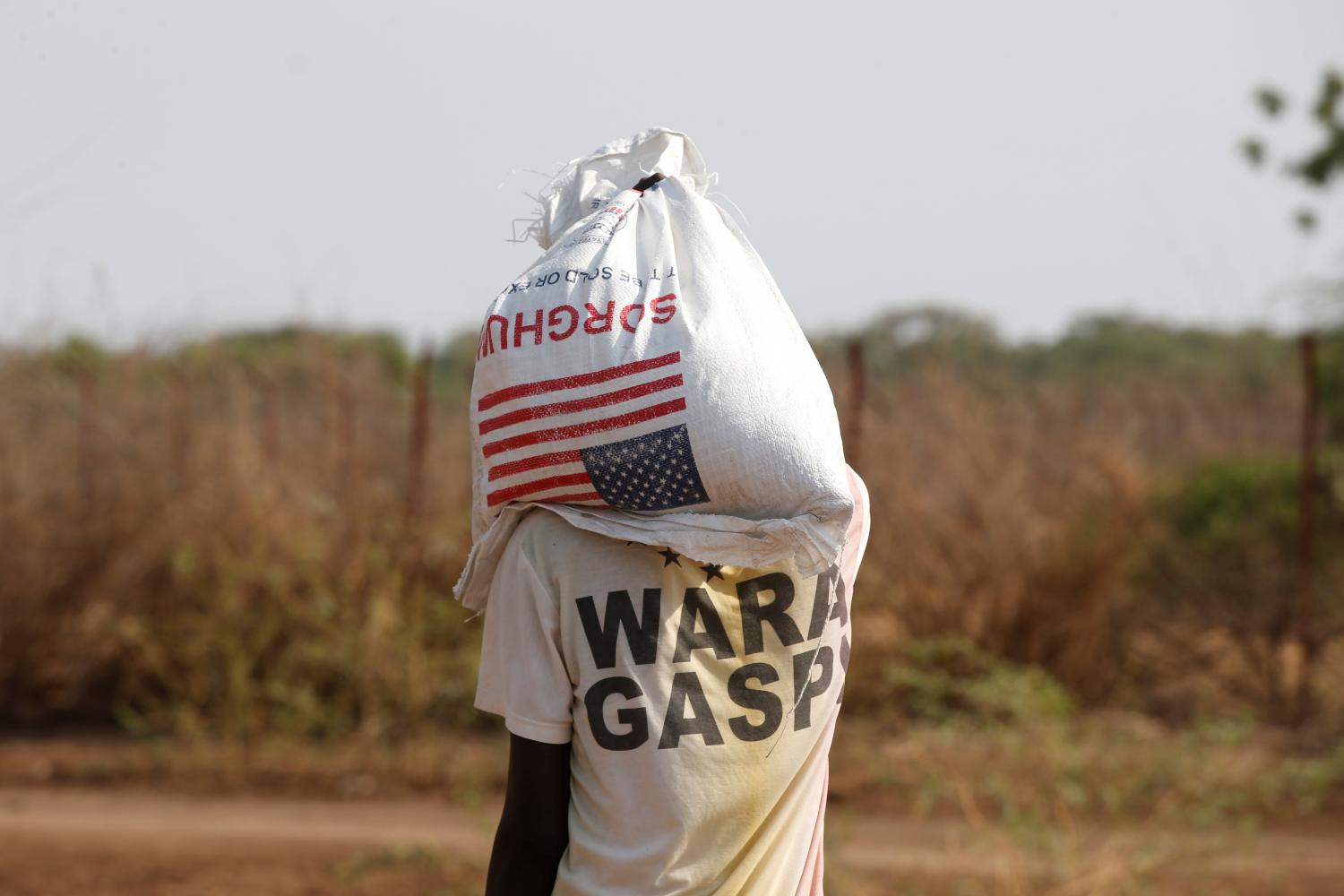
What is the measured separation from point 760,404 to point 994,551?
20.2 feet

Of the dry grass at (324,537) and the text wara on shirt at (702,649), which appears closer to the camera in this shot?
the text wara on shirt at (702,649)

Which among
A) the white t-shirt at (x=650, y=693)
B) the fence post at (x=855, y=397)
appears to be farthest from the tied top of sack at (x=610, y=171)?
the fence post at (x=855, y=397)

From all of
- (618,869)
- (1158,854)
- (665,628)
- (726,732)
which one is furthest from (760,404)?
(1158,854)

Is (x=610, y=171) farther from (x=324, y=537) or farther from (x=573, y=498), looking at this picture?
(x=324, y=537)

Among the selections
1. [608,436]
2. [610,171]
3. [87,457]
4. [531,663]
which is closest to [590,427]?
[608,436]

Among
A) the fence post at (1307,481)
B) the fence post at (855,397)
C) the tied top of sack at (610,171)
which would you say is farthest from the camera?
the fence post at (855,397)

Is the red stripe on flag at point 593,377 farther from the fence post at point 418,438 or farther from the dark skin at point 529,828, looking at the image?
the fence post at point 418,438

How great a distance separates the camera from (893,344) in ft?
26.4

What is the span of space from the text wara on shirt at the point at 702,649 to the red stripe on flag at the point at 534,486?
0.14 m

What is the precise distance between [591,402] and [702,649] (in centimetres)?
34

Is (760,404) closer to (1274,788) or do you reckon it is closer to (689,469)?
(689,469)

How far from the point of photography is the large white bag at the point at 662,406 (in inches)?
58.9

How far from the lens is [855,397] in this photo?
723cm

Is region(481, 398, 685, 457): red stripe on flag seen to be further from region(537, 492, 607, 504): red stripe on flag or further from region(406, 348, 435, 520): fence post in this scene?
region(406, 348, 435, 520): fence post
